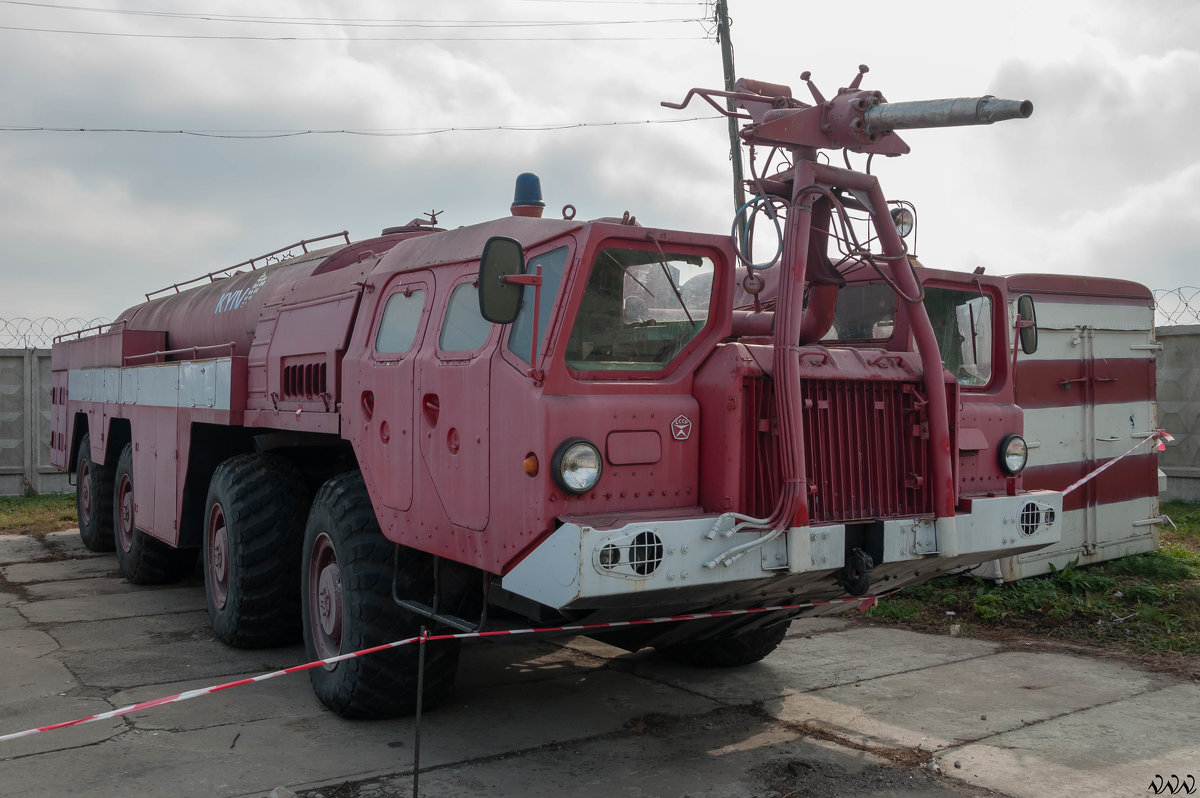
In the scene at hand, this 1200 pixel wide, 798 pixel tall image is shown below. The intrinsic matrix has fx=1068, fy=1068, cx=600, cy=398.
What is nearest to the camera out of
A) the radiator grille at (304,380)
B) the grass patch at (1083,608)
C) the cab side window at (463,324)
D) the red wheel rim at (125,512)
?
the cab side window at (463,324)

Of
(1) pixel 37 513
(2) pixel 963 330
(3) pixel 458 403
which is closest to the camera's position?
(3) pixel 458 403

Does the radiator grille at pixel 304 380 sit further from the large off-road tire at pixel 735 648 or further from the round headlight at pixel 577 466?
the large off-road tire at pixel 735 648

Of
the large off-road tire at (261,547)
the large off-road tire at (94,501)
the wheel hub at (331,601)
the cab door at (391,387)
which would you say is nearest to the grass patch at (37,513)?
the large off-road tire at (94,501)

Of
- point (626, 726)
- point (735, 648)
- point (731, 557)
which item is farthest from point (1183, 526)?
point (731, 557)

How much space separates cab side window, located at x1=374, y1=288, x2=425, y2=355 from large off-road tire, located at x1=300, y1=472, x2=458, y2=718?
801 mm

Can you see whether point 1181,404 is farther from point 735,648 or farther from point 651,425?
point 651,425

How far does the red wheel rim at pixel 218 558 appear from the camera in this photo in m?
7.18

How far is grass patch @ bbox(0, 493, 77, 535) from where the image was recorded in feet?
42.1

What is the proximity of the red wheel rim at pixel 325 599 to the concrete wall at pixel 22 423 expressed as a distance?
1124cm

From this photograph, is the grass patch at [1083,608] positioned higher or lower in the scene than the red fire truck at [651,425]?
lower

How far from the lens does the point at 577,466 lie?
418 cm

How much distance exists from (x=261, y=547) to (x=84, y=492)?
5.87 meters

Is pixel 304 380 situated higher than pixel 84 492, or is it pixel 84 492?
pixel 304 380

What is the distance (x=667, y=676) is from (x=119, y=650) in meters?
3.61
